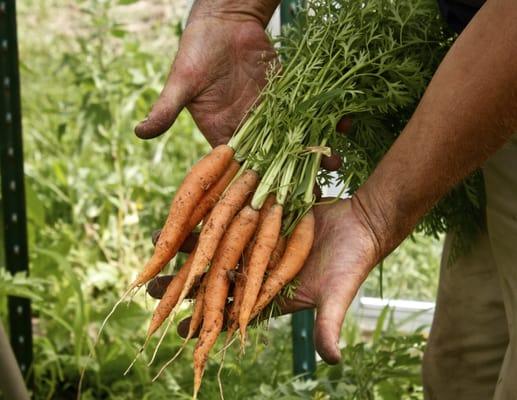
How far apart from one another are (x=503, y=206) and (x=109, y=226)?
202 centimetres

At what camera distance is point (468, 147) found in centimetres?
160

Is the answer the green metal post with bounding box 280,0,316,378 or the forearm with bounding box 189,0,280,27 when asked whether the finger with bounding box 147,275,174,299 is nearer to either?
the forearm with bounding box 189,0,280,27

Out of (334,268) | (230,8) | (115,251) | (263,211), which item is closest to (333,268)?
(334,268)

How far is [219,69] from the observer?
2.10 meters

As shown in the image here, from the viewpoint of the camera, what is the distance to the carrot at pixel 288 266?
176 cm

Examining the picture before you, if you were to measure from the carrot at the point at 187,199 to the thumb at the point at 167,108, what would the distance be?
0.11 m

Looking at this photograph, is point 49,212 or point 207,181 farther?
point 49,212

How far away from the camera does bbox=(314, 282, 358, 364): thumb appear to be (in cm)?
159

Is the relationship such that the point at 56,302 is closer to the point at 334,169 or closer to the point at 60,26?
the point at 334,169

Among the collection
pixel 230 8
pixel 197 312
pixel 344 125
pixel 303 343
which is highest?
pixel 230 8

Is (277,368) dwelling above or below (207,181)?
below

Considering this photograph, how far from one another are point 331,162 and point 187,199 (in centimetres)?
27

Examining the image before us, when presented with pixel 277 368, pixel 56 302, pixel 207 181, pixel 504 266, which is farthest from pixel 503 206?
pixel 56 302

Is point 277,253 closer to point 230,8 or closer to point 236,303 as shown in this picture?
point 236,303
